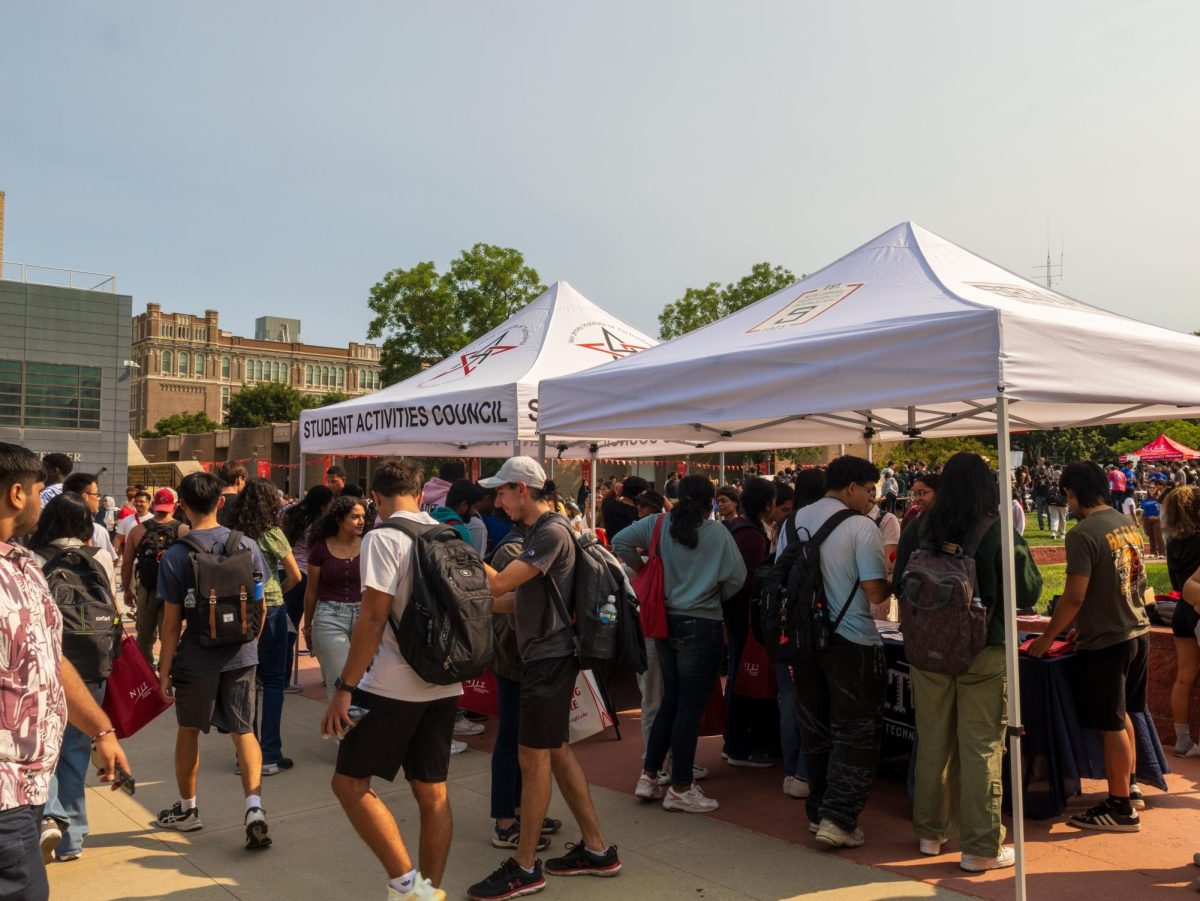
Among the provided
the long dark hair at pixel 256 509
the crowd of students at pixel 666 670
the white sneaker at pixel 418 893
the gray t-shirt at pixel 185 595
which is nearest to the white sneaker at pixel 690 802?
the crowd of students at pixel 666 670

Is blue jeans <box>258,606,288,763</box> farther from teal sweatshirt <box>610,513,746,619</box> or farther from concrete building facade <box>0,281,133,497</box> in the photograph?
concrete building facade <box>0,281,133,497</box>

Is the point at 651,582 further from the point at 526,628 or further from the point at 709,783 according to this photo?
the point at 709,783

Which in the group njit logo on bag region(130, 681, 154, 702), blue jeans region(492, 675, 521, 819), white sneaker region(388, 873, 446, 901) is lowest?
white sneaker region(388, 873, 446, 901)

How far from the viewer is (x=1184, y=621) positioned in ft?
18.7

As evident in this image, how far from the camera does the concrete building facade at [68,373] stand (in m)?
34.5

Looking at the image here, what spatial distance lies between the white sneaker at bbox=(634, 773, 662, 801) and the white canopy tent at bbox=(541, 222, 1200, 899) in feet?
6.35

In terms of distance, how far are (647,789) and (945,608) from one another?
6.54ft

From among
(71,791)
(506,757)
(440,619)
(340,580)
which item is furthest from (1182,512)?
(71,791)

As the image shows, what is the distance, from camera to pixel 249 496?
18.2 ft

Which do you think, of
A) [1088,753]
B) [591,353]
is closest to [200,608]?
[1088,753]

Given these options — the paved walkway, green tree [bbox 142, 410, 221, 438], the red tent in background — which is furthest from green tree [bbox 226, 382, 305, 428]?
the paved walkway

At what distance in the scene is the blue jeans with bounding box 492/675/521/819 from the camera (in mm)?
4501

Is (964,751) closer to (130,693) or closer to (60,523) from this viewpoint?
(130,693)

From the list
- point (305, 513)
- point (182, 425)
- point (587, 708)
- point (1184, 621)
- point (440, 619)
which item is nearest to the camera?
point (440, 619)
